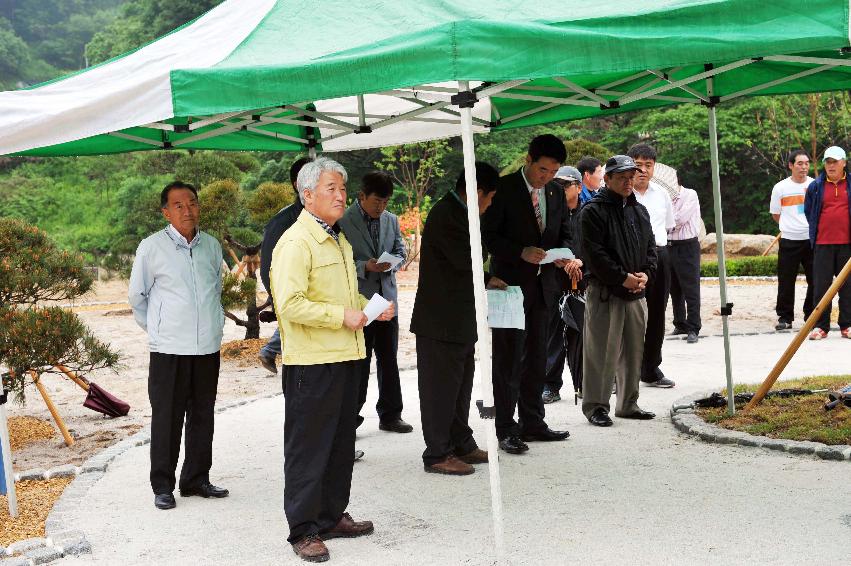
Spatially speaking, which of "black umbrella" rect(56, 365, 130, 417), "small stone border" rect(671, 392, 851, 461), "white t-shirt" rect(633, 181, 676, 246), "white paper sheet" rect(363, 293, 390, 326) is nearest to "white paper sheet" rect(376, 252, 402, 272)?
"white paper sheet" rect(363, 293, 390, 326)

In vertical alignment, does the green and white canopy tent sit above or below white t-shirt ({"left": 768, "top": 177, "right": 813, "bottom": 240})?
above

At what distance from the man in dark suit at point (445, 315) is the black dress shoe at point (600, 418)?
142 cm

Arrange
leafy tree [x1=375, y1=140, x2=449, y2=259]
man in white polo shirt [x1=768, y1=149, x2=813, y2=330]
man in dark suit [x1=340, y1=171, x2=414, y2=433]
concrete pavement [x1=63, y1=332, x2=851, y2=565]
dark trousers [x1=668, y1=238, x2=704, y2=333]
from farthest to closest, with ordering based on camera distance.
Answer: leafy tree [x1=375, y1=140, x2=449, y2=259] < man in white polo shirt [x1=768, y1=149, x2=813, y2=330] < dark trousers [x1=668, y1=238, x2=704, y2=333] < man in dark suit [x1=340, y1=171, x2=414, y2=433] < concrete pavement [x1=63, y1=332, x2=851, y2=565]

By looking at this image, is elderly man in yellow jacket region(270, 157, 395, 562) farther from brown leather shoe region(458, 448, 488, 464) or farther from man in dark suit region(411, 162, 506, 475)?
brown leather shoe region(458, 448, 488, 464)

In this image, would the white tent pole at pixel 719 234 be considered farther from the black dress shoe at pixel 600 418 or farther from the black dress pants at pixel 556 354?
the black dress pants at pixel 556 354

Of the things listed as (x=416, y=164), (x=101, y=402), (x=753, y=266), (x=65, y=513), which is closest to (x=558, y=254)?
(x=65, y=513)

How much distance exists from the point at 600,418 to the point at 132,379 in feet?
18.6

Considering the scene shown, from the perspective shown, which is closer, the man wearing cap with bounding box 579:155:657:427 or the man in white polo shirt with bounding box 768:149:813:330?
the man wearing cap with bounding box 579:155:657:427

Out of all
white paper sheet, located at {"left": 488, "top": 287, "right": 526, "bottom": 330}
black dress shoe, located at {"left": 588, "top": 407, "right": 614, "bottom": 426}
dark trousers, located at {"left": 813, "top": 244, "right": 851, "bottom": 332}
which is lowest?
black dress shoe, located at {"left": 588, "top": 407, "right": 614, "bottom": 426}

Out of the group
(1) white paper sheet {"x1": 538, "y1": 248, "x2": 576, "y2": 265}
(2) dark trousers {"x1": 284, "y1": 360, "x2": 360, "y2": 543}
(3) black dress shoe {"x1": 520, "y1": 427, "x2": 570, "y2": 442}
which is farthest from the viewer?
(3) black dress shoe {"x1": 520, "y1": 427, "x2": 570, "y2": 442}

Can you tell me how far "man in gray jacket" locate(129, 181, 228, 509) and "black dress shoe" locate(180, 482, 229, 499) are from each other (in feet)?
0.50

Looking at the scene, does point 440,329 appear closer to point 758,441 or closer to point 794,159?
point 758,441

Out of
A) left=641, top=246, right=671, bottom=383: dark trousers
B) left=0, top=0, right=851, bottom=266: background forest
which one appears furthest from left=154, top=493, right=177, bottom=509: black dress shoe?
left=0, top=0, right=851, bottom=266: background forest

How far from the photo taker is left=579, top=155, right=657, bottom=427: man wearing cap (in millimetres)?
6477
